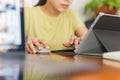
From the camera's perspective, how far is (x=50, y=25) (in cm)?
167

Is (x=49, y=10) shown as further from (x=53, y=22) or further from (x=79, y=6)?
(x=79, y=6)

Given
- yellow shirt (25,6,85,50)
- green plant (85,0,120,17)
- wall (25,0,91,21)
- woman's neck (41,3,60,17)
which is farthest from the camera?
wall (25,0,91,21)

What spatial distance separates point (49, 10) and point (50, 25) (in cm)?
13

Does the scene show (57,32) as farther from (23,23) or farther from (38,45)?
(23,23)

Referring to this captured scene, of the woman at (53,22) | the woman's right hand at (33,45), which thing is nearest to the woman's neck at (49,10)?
the woman at (53,22)

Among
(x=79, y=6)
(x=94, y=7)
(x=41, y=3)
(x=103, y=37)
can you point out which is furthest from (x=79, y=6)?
(x=103, y=37)

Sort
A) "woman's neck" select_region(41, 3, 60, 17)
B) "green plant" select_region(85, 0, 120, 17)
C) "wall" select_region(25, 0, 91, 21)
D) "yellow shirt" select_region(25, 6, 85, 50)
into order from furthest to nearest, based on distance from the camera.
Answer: "wall" select_region(25, 0, 91, 21)
"green plant" select_region(85, 0, 120, 17)
"woman's neck" select_region(41, 3, 60, 17)
"yellow shirt" select_region(25, 6, 85, 50)

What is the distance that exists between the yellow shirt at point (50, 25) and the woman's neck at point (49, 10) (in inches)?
1.2

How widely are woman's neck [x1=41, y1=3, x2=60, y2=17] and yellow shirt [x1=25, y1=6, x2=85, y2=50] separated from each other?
0.03m

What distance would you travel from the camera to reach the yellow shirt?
157cm

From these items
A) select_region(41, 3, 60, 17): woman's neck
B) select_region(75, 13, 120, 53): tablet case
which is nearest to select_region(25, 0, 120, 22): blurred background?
select_region(41, 3, 60, 17): woman's neck

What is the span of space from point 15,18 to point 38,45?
0.83ft

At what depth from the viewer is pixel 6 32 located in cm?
73

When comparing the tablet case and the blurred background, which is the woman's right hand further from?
the blurred background
